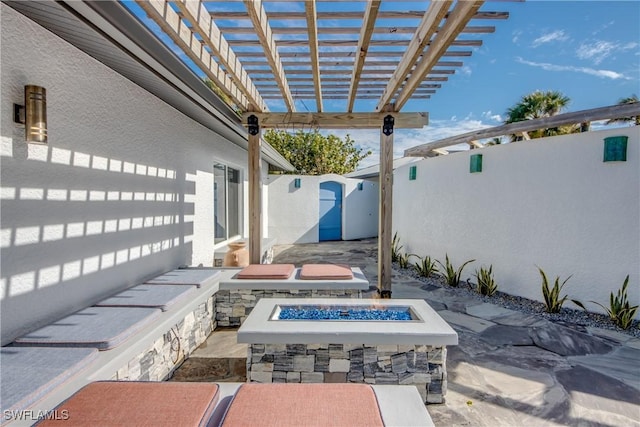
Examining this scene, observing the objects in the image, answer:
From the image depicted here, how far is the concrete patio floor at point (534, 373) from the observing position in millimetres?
2764

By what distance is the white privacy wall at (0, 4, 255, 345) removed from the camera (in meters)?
2.49

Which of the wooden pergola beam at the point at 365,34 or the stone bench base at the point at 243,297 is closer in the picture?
the wooden pergola beam at the point at 365,34

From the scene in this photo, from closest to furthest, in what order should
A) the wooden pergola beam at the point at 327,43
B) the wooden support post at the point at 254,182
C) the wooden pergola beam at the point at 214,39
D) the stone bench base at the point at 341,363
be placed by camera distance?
the wooden pergola beam at the point at 214,39
the stone bench base at the point at 341,363
the wooden pergola beam at the point at 327,43
the wooden support post at the point at 254,182

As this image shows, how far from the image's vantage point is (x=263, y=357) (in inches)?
119

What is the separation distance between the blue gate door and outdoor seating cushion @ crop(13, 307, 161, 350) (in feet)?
34.9

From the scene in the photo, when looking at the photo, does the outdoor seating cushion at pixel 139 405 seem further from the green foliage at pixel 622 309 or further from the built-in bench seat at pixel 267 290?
the green foliage at pixel 622 309

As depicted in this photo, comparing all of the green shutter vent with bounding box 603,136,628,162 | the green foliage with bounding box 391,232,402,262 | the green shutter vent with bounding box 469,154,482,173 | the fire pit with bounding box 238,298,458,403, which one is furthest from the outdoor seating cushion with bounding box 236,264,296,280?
the green shutter vent with bounding box 603,136,628,162

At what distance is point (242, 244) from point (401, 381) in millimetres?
4107

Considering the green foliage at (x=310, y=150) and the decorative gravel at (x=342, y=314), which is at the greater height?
the green foliage at (x=310, y=150)

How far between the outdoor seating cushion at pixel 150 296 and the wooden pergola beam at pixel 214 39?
285 cm

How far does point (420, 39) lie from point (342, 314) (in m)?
3.25

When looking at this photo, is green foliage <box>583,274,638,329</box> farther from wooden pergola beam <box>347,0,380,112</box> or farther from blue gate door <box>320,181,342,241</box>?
blue gate door <box>320,181,342,241</box>

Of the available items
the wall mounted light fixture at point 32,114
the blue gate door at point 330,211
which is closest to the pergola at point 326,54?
the wall mounted light fixture at point 32,114

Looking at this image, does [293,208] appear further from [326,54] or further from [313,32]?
[313,32]
